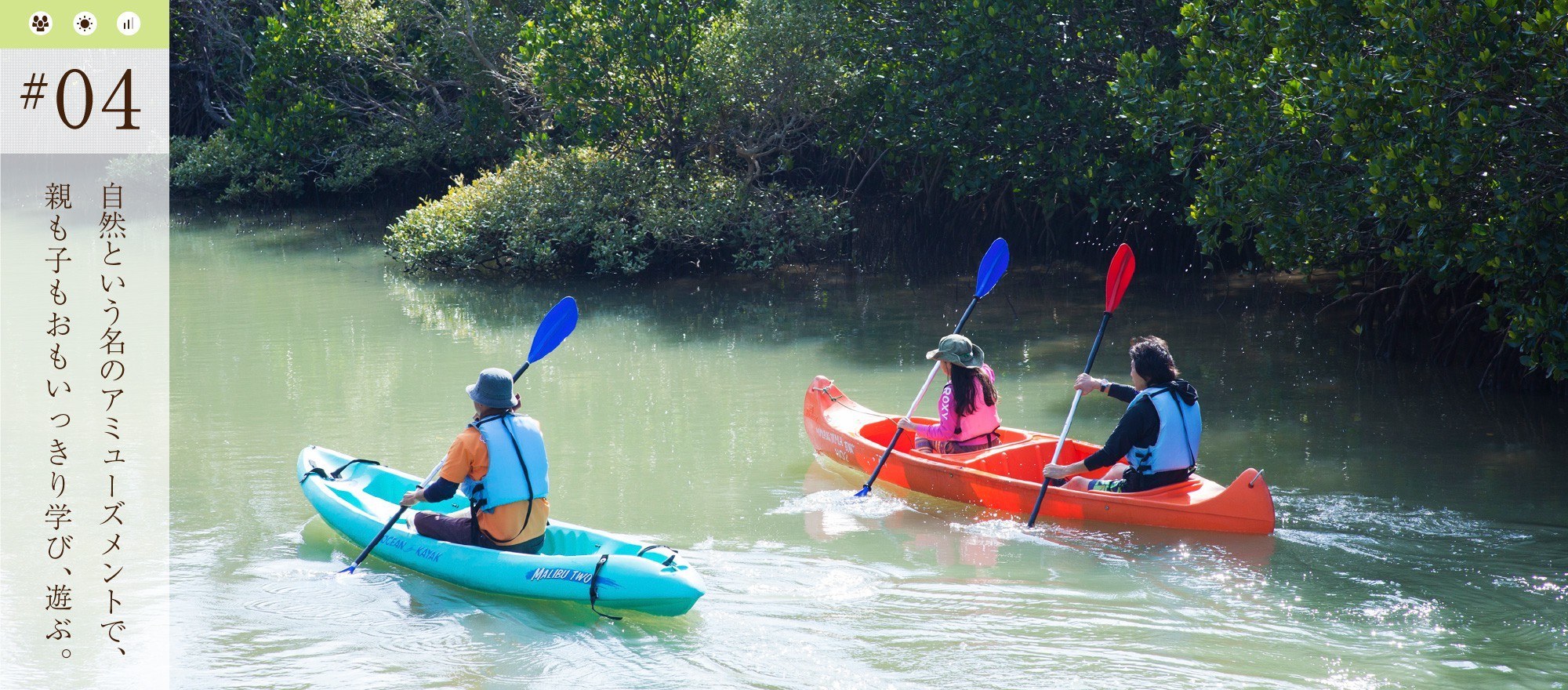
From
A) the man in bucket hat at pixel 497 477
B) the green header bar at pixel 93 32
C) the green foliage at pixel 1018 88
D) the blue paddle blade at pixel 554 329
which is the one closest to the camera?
the man in bucket hat at pixel 497 477

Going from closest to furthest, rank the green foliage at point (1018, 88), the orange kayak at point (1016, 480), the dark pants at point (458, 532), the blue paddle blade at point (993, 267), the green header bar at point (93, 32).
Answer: the dark pants at point (458, 532)
the orange kayak at point (1016, 480)
the blue paddle blade at point (993, 267)
the green foliage at point (1018, 88)
the green header bar at point (93, 32)

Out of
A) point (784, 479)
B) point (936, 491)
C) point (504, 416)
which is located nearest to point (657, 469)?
point (784, 479)

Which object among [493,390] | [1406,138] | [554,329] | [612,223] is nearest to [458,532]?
[493,390]

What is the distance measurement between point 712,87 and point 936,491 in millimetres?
8098

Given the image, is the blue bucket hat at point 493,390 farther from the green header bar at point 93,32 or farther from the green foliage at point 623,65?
the green header bar at point 93,32

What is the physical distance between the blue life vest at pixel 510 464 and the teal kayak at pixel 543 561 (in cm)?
22

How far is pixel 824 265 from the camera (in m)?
15.2

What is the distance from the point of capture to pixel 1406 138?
7.38m

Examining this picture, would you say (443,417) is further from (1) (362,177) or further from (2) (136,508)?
(1) (362,177)

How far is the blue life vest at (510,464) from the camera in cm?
528

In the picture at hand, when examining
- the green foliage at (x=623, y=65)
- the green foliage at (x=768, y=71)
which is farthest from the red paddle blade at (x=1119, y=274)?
the green foliage at (x=623, y=65)

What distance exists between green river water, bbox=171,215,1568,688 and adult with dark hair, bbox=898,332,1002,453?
375 mm

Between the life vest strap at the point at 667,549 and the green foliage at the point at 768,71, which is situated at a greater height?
the green foliage at the point at 768,71

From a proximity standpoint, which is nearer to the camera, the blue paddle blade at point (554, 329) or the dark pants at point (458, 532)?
the dark pants at point (458, 532)
